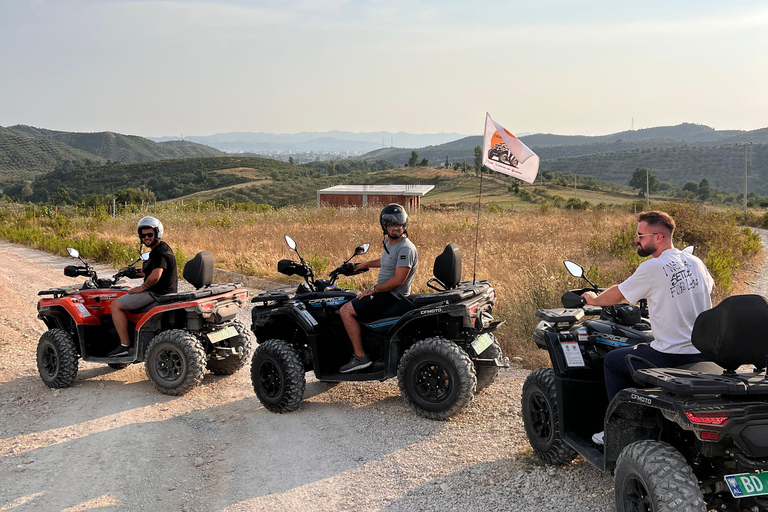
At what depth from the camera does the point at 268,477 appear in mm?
5273

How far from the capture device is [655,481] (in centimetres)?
335

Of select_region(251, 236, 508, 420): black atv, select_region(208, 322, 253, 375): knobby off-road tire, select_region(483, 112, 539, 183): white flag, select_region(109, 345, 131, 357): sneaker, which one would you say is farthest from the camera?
select_region(208, 322, 253, 375): knobby off-road tire

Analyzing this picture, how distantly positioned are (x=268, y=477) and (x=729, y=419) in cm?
353

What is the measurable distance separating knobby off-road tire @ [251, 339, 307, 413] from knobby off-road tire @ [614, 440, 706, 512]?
369 centimetres

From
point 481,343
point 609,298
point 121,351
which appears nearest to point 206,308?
point 121,351

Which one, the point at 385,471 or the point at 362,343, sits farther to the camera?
the point at 362,343

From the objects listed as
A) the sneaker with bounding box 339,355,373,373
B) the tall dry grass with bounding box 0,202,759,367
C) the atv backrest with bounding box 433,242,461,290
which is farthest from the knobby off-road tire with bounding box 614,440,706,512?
the tall dry grass with bounding box 0,202,759,367

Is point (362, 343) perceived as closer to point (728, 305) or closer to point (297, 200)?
point (728, 305)

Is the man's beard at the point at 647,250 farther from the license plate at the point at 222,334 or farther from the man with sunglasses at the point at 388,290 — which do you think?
the license plate at the point at 222,334

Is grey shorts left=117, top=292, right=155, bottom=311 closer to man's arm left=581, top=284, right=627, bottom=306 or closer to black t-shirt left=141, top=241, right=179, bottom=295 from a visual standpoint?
black t-shirt left=141, top=241, right=179, bottom=295

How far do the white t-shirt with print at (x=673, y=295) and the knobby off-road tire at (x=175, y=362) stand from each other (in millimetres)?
4929

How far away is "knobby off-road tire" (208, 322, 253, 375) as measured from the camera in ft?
26.6

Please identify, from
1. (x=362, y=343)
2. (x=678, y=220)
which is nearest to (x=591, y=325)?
(x=362, y=343)

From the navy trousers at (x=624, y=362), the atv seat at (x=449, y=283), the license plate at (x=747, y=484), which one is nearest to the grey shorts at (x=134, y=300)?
the atv seat at (x=449, y=283)
